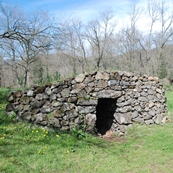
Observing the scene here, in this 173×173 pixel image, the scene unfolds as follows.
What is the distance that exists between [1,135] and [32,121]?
102 cm

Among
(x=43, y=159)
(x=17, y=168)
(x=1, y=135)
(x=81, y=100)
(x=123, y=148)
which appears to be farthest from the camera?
(x=81, y=100)

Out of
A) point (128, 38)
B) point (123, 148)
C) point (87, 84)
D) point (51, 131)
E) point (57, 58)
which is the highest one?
point (128, 38)

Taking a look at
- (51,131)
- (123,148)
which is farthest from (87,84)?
(123,148)

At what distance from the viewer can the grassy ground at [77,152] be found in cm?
367

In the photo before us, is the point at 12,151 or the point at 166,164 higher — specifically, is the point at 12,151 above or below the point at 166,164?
above

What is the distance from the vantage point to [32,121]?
5.39 m

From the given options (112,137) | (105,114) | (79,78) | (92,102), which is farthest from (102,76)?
(112,137)

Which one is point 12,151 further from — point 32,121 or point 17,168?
point 32,121

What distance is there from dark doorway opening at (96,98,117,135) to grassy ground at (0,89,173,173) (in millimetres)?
1224

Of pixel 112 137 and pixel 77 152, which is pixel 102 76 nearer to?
pixel 112 137

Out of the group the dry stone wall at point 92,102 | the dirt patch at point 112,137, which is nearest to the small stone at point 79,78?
the dry stone wall at point 92,102

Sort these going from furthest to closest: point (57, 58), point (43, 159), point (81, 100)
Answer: point (57, 58)
point (81, 100)
point (43, 159)

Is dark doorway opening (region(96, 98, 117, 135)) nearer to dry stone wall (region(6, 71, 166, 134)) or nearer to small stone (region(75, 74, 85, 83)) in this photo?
dry stone wall (region(6, 71, 166, 134))

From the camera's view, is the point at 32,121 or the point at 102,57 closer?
the point at 32,121
